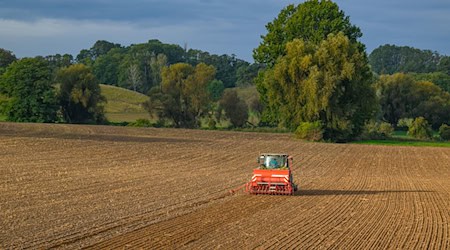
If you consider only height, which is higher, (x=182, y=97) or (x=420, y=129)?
(x=182, y=97)

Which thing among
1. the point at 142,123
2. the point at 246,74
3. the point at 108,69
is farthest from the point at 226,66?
the point at 142,123

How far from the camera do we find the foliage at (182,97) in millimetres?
89500

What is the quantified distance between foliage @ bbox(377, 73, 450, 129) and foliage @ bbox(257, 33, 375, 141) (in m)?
31.8

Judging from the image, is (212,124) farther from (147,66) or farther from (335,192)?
(147,66)

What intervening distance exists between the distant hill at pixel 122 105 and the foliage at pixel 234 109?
16.2 meters

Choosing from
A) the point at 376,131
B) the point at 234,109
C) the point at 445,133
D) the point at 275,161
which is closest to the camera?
the point at 275,161

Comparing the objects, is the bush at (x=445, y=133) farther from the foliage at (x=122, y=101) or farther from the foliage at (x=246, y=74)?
the foliage at (x=246, y=74)

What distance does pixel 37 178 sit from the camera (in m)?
27.0

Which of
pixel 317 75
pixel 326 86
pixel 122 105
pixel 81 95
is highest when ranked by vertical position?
pixel 317 75

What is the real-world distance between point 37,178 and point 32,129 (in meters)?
36.7

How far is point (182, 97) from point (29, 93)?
20.5m

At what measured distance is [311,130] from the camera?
217 feet

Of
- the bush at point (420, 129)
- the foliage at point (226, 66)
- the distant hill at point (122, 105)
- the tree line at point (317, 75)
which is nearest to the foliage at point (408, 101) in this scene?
the bush at point (420, 129)

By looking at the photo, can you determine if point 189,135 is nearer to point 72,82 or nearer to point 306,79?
point 306,79
